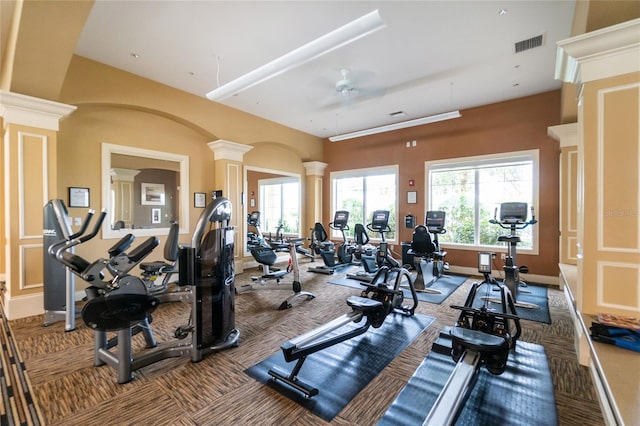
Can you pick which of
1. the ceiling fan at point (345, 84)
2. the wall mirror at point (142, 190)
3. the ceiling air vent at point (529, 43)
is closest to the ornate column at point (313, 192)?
the ceiling fan at point (345, 84)

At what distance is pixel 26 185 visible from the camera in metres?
3.58

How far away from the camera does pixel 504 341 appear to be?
2049 mm

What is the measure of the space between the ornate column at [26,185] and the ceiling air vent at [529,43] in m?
6.21

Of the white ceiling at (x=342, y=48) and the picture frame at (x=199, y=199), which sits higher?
the white ceiling at (x=342, y=48)

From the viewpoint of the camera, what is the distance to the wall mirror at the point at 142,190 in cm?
459

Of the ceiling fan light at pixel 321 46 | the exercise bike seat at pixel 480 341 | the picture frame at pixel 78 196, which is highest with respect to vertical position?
the ceiling fan light at pixel 321 46

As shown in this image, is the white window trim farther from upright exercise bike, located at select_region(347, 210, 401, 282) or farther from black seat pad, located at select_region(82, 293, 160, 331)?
black seat pad, located at select_region(82, 293, 160, 331)

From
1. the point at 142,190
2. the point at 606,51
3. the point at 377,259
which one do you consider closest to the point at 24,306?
the point at 142,190

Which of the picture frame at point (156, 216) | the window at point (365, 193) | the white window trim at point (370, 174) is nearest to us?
the picture frame at point (156, 216)

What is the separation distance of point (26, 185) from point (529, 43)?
6.95 m

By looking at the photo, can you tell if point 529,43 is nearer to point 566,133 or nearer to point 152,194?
point 566,133

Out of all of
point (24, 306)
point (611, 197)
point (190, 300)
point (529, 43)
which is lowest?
point (24, 306)

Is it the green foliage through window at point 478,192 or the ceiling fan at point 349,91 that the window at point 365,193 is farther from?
the ceiling fan at point 349,91

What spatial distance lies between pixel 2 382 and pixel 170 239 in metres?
1.66
